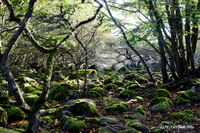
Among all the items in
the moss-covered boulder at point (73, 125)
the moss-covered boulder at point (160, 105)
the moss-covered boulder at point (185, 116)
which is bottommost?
the moss-covered boulder at point (185, 116)

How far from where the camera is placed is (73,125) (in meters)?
6.89

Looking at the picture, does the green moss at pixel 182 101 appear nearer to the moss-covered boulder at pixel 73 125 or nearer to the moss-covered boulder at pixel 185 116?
the moss-covered boulder at pixel 185 116

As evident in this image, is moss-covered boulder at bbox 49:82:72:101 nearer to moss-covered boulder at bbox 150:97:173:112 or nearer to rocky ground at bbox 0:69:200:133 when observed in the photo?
rocky ground at bbox 0:69:200:133

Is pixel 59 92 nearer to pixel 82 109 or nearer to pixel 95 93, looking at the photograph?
pixel 95 93

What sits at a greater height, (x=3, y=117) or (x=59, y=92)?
(x=59, y=92)

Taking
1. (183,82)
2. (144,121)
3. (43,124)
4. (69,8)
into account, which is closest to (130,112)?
(144,121)

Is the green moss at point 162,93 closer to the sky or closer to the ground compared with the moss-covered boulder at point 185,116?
closer to the sky

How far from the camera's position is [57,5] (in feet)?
34.9

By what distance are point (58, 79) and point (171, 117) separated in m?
11.2

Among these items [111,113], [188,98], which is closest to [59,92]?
[111,113]

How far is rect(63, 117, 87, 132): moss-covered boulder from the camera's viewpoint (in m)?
6.82

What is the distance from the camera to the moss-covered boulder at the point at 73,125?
682cm

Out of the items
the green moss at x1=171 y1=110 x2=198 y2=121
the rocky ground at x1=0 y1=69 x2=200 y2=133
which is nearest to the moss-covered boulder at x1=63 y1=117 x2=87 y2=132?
the rocky ground at x1=0 y1=69 x2=200 y2=133

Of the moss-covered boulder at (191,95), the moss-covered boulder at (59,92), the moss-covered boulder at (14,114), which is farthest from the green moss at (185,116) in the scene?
the moss-covered boulder at (59,92)
